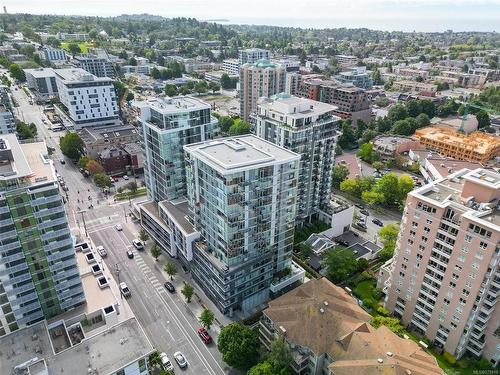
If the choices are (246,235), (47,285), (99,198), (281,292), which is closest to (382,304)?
(281,292)

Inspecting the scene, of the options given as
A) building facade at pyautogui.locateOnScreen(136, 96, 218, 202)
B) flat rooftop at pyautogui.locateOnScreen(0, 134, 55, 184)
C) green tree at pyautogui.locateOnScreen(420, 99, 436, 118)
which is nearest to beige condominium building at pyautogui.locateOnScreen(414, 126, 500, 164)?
green tree at pyautogui.locateOnScreen(420, 99, 436, 118)

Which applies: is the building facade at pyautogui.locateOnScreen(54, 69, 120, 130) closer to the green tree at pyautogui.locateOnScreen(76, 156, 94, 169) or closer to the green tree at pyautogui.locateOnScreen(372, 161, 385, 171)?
the green tree at pyautogui.locateOnScreen(76, 156, 94, 169)

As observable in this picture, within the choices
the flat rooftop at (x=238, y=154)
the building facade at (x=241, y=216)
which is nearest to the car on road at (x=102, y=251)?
the building facade at (x=241, y=216)

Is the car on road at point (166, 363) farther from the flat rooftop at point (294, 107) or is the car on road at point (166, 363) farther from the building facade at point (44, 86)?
the building facade at point (44, 86)

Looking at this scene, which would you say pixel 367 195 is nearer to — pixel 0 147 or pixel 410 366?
pixel 410 366

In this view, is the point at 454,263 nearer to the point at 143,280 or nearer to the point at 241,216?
the point at 241,216

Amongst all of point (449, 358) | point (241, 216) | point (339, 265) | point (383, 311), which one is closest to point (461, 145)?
point (339, 265)
